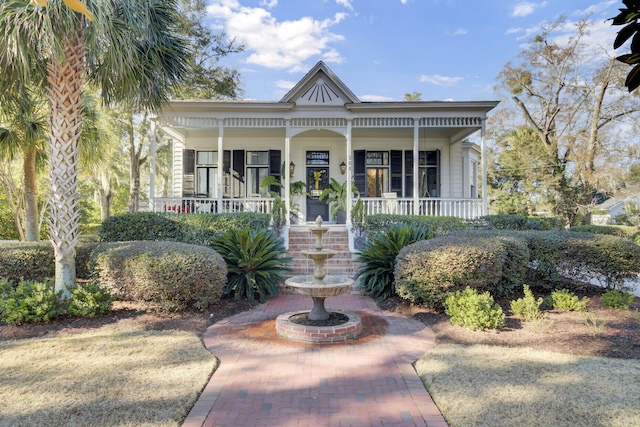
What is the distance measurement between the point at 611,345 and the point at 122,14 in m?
8.84

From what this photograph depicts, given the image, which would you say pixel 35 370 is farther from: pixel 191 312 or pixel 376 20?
pixel 376 20

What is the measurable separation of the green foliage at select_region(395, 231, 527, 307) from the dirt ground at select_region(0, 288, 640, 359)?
1.55 feet

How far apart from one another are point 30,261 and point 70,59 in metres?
3.68

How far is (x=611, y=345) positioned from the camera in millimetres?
4746

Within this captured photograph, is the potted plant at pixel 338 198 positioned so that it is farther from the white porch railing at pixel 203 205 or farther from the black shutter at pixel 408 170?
the black shutter at pixel 408 170

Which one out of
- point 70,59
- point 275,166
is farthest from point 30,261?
point 275,166

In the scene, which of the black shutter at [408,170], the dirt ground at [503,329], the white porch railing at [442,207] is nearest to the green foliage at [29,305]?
the dirt ground at [503,329]

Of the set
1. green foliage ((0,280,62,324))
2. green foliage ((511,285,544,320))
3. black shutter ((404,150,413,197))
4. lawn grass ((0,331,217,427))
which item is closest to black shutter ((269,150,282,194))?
black shutter ((404,150,413,197))

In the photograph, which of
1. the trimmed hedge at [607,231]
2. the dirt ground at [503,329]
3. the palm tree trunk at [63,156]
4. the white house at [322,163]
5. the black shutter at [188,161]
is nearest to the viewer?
the dirt ground at [503,329]

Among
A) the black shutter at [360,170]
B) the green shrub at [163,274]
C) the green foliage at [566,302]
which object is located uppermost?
the black shutter at [360,170]

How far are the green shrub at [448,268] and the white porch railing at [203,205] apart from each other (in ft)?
20.5

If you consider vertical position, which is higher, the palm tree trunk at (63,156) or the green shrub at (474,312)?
the palm tree trunk at (63,156)

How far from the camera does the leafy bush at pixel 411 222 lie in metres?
10.3

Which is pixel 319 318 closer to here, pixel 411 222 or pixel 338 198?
pixel 411 222
